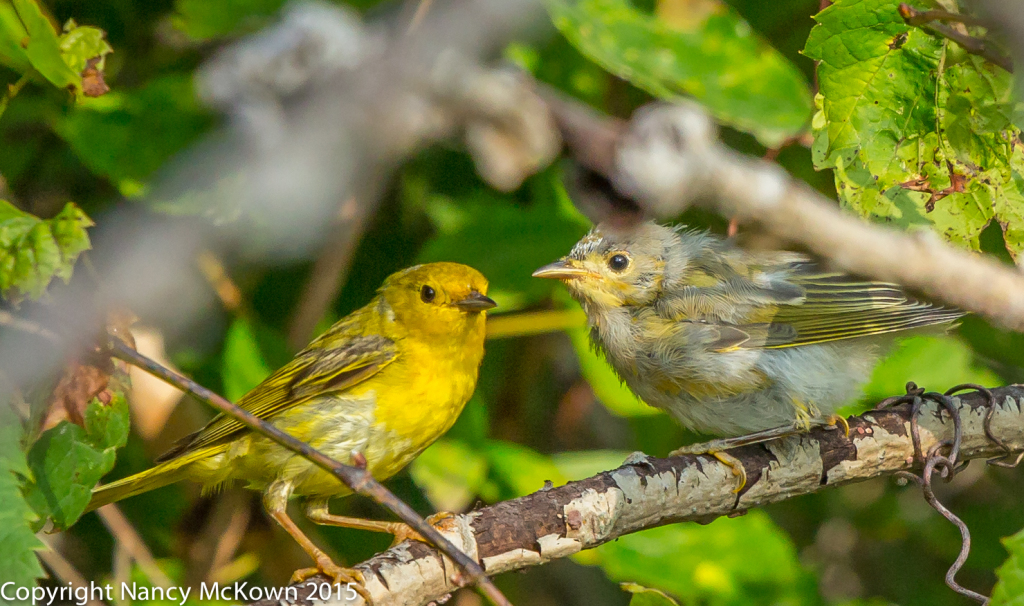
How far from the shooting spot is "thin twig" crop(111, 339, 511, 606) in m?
1.92

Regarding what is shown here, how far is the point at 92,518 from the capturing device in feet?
14.3

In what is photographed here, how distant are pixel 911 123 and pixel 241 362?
2.67 meters

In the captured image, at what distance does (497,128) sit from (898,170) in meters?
1.61

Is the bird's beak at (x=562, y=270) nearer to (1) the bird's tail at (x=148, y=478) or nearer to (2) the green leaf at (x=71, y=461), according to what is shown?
(1) the bird's tail at (x=148, y=478)

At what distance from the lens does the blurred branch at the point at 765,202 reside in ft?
9.97

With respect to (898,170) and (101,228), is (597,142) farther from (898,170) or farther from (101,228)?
(101,228)

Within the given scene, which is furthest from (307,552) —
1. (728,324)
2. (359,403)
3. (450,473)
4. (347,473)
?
(728,324)

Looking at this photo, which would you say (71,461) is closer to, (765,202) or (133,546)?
(133,546)

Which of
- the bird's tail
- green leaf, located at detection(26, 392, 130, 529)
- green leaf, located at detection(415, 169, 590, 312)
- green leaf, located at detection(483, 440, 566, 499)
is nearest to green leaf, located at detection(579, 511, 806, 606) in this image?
green leaf, located at detection(483, 440, 566, 499)

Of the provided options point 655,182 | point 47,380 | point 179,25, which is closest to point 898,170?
point 655,182

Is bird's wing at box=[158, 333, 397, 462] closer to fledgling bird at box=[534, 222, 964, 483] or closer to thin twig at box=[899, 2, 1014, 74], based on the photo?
fledgling bird at box=[534, 222, 964, 483]

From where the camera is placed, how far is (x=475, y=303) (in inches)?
141

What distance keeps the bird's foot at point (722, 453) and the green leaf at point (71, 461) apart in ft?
5.62

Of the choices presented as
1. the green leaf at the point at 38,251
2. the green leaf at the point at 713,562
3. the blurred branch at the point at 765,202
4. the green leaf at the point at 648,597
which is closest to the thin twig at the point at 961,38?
the blurred branch at the point at 765,202
